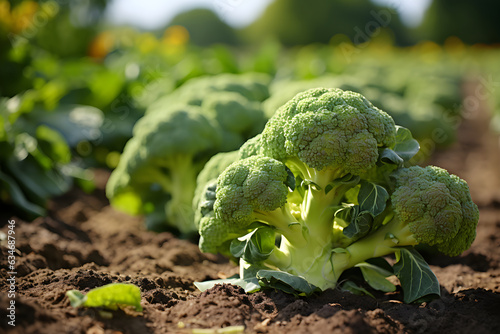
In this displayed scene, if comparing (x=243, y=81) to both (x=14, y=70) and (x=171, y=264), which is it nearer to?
(x=171, y=264)

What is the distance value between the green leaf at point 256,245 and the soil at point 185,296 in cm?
15

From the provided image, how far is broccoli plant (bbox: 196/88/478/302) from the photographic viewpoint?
201 centimetres

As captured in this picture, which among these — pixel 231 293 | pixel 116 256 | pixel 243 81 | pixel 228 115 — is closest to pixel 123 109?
pixel 243 81

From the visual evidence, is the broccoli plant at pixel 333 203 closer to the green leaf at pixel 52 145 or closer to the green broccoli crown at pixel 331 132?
the green broccoli crown at pixel 331 132

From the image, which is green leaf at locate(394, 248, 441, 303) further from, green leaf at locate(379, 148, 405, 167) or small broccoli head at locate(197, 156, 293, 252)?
small broccoli head at locate(197, 156, 293, 252)

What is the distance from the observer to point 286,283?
79.1 inches

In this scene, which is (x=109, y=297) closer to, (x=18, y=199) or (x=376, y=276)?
(x=376, y=276)

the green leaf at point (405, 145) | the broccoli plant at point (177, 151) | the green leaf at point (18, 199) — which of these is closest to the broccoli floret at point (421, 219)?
the green leaf at point (405, 145)

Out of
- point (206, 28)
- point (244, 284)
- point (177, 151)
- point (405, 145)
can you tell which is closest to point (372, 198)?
point (405, 145)

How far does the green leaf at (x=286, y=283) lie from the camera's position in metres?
2.01

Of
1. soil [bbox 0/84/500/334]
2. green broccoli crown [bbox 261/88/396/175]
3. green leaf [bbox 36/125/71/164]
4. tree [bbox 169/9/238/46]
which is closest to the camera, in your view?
soil [bbox 0/84/500/334]

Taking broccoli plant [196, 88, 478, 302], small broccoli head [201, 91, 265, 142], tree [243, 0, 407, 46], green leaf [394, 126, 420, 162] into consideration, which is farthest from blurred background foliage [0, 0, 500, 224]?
tree [243, 0, 407, 46]

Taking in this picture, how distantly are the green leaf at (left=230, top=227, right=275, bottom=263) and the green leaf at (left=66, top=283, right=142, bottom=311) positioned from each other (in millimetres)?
527

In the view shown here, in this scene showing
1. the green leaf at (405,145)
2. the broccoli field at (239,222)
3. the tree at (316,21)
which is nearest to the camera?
the broccoli field at (239,222)
